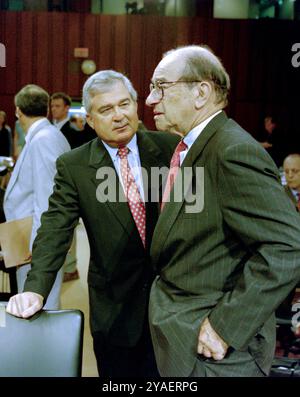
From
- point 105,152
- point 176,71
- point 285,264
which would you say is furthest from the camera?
point 105,152

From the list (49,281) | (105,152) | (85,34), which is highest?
(85,34)

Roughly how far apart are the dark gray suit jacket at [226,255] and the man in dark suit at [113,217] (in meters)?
0.48

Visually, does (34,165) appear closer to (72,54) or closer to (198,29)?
(72,54)

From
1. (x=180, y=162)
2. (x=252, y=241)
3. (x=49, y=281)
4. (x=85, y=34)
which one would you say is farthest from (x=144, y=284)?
(x=85, y=34)

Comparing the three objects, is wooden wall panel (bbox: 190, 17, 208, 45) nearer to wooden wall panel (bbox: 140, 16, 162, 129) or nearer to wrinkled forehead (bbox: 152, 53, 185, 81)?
wooden wall panel (bbox: 140, 16, 162, 129)

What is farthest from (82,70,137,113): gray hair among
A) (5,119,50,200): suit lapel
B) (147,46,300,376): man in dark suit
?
(5,119,50,200): suit lapel

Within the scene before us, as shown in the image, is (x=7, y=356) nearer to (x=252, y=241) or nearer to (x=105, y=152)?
(x=252, y=241)

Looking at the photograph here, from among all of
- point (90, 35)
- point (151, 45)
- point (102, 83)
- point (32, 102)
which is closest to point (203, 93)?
point (102, 83)

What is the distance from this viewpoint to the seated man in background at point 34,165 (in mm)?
2910

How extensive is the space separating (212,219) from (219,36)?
860 cm

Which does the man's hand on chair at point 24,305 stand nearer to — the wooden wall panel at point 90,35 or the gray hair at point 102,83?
the gray hair at point 102,83

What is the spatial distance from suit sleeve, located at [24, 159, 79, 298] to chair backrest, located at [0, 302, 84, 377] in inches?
7.9

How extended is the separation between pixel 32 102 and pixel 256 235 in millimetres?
2146

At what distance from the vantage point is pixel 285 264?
1194 millimetres
